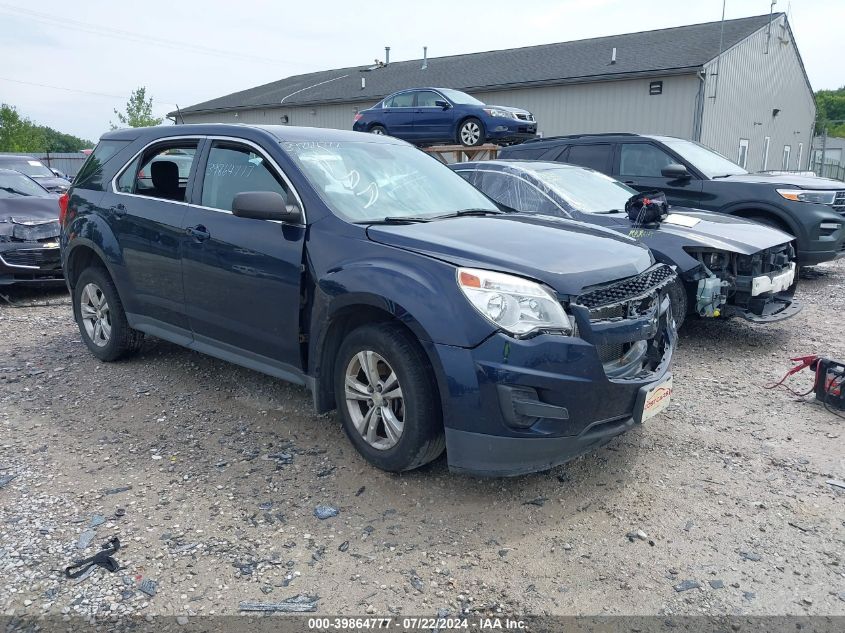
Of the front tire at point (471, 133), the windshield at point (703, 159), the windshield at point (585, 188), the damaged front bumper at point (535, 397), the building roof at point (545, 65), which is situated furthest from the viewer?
the building roof at point (545, 65)

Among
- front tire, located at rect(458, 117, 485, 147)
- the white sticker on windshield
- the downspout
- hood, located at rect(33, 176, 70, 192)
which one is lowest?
the white sticker on windshield

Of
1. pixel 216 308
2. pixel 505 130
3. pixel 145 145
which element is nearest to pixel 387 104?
pixel 505 130

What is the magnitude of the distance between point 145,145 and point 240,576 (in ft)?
11.5

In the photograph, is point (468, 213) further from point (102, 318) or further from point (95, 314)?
point (95, 314)

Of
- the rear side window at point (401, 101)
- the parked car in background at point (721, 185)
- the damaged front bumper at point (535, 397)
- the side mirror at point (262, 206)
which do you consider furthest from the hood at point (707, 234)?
the rear side window at point (401, 101)

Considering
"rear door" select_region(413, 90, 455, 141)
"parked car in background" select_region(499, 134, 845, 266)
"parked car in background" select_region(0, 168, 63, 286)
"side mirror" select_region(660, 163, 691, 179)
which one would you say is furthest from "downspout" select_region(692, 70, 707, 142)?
"parked car in background" select_region(0, 168, 63, 286)

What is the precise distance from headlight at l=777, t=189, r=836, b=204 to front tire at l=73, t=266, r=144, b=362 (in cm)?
704

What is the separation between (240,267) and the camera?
3.99 metres

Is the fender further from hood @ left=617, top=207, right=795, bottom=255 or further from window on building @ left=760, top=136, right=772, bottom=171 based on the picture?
window on building @ left=760, top=136, right=772, bottom=171

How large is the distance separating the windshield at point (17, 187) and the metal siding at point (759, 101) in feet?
57.0

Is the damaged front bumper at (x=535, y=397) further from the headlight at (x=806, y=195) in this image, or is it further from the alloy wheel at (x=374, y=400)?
the headlight at (x=806, y=195)

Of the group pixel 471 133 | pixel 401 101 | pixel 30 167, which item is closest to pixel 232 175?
pixel 471 133

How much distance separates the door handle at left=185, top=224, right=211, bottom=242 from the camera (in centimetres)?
421

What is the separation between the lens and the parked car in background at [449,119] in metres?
13.6
